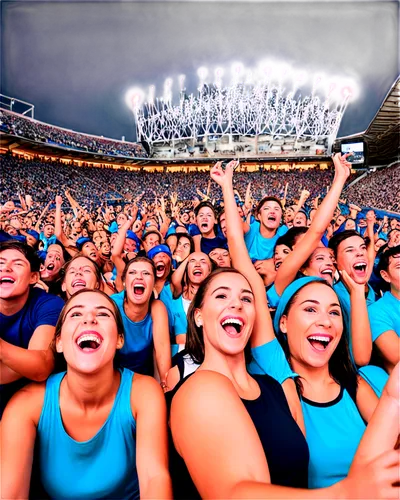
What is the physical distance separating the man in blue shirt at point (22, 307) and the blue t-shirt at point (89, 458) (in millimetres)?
362

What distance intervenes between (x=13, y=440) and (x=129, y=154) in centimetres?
4729

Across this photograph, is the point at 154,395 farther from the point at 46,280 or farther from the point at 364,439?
the point at 46,280

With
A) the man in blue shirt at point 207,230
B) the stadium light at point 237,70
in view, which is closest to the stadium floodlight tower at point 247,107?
the stadium light at point 237,70

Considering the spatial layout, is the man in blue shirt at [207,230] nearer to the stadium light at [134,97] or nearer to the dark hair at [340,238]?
the dark hair at [340,238]

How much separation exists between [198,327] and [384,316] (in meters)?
1.43

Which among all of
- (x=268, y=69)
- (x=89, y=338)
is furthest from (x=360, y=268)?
(x=268, y=69)

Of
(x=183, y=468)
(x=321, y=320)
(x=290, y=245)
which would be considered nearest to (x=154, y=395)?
(x=183, y=468)

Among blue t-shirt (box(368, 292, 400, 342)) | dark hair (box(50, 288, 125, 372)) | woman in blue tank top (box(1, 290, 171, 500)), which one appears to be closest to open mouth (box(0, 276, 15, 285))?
dark hair (box(50, 288, 125, 372))

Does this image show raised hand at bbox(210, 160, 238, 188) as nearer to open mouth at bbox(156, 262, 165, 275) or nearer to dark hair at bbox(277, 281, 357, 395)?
dark hair at bbox(277, 281, 357, 395)

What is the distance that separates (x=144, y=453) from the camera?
4.97 feet

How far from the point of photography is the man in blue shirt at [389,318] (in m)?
2.33

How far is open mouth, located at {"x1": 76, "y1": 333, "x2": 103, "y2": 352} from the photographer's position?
171 centimetres

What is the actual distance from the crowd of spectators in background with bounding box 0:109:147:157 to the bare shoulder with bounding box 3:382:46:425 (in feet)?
105

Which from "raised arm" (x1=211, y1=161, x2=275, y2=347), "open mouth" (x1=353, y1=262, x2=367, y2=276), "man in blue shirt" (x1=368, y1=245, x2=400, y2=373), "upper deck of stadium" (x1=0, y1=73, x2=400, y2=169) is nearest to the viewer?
"raised arm" (x1=211, y1=161, x2=275, y2=347)
